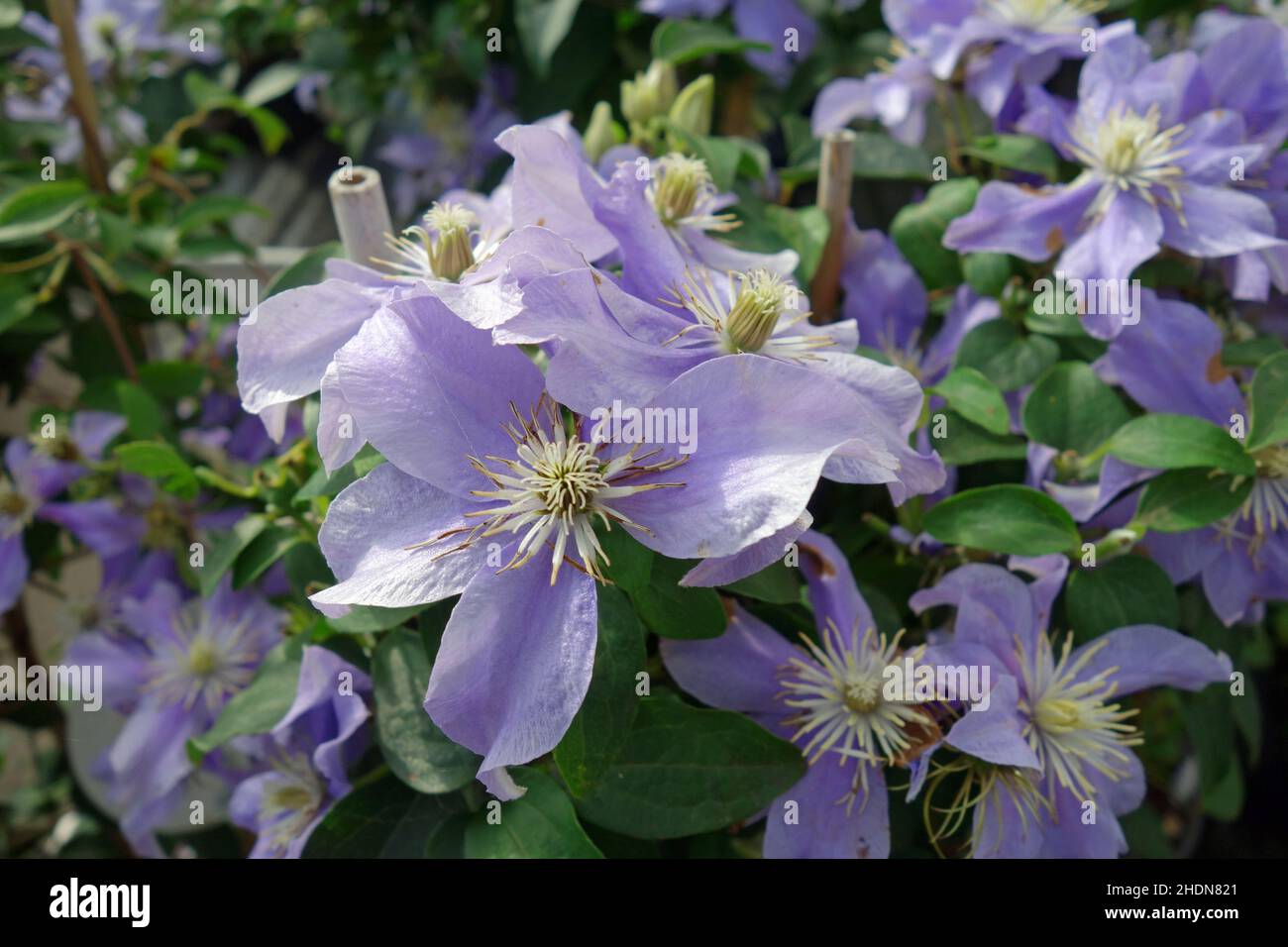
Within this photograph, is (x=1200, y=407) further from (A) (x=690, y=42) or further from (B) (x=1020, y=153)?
(A) (x=690, y=42)

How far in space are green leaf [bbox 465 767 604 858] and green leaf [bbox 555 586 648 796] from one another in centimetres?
5

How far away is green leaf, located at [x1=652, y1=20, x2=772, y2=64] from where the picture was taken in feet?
3.01

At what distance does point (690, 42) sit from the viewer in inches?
37.3

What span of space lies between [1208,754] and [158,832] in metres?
1.06

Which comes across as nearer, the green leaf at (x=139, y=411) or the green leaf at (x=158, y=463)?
the green leaf at (x=158, y=463)

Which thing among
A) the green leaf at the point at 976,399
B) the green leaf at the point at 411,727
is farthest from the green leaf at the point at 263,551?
the green leaf at the point at 976,399

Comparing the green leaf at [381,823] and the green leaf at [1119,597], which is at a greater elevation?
the green leaf at [1119,597]

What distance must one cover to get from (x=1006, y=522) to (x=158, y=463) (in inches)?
21.9


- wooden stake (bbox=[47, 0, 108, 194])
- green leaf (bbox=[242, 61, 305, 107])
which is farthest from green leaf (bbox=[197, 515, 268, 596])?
green leaf (bbox=[242, 61, 305, 107])

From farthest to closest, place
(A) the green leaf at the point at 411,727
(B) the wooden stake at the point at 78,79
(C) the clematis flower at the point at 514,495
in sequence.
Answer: (B) the wooden stake at the point at 78,79 < (A) the green leaf at the point at 411,727 < (C) the clematis flower at the point at 514,495

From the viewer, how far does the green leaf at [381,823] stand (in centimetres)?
63

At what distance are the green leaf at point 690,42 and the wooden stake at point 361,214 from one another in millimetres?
362

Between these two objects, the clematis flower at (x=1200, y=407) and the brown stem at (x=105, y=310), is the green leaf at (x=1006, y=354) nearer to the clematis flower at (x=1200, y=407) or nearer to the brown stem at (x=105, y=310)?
the clematis flower at (x=1200, y=407)

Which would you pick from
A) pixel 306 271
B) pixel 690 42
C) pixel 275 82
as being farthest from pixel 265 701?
pixel 275 82
